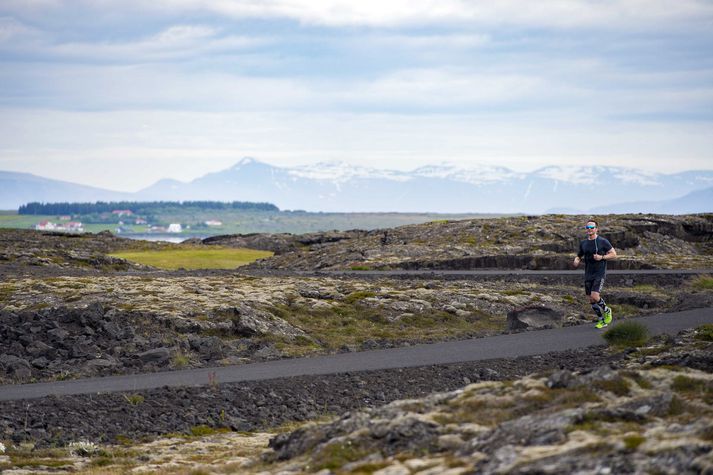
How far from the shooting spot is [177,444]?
59.8 ft

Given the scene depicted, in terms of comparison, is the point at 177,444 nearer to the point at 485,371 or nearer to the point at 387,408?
the point at 387,408

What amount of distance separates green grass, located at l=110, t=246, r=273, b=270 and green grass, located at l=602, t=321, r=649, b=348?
46222 millimetres

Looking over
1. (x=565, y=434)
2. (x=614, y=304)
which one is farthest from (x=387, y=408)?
(x=614, y=304)

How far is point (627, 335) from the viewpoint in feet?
89.8

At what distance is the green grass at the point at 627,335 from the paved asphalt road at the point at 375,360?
1.72ft

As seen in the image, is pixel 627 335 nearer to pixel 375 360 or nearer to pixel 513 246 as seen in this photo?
pixel 375 360

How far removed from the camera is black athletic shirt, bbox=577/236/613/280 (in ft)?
93.5

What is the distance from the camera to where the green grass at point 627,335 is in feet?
88.5

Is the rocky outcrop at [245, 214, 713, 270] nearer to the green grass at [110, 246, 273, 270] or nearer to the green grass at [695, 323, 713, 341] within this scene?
the green grass at [110, 246, 273, 270]

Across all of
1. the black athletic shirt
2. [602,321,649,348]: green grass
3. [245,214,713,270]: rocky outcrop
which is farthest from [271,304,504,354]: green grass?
[245,214,713,270]: rocky outcrop

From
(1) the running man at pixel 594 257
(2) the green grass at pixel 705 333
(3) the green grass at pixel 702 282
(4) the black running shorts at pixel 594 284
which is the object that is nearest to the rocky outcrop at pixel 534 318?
(1) the running man at pixel 594 257

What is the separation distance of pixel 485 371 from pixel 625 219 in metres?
54.4

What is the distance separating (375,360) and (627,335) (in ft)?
26.1

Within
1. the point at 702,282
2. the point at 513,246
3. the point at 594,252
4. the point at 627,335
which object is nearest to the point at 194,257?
the point at 513,246
